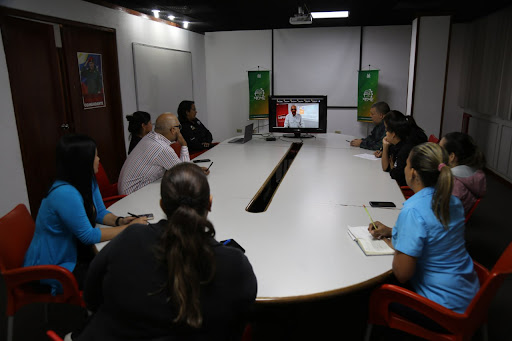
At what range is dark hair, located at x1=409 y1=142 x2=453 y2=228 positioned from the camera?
155 centimetres

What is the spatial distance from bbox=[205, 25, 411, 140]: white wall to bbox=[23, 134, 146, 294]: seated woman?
20.4 feet

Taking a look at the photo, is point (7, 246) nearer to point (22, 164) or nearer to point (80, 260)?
point (80, 260)

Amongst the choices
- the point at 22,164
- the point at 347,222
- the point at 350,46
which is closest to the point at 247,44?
the point at 350,46

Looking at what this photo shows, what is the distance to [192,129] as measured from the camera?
16.5 ft

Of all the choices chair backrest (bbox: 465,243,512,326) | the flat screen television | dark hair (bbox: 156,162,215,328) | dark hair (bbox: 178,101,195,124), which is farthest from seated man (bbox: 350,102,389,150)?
dark hair (bbox: 156,162,215,328)

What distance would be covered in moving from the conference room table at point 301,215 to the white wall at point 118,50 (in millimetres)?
1548

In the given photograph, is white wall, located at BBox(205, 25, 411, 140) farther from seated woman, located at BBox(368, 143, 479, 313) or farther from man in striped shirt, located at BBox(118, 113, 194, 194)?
seated woman, located at BBox(368, 143, 479, 313)

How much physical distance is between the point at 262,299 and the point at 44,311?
1.76 meters

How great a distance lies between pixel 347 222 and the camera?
7.30 ft

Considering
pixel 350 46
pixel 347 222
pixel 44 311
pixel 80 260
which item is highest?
pixel 350 46

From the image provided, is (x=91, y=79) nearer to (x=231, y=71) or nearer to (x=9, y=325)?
(x=9, y=325)

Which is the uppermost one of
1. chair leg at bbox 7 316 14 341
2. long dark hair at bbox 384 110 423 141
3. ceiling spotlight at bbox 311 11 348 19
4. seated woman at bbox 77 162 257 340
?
ceiling spotlight at bbox 311 11 348 19

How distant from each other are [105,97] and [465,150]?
4.23m

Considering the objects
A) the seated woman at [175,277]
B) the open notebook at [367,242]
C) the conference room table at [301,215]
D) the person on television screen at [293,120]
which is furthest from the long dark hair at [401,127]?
the seated woman at [175,277]
